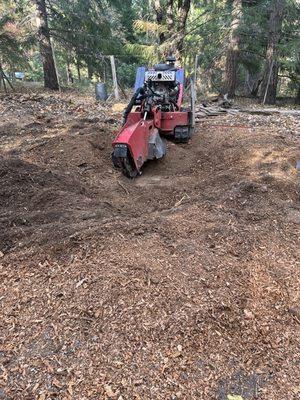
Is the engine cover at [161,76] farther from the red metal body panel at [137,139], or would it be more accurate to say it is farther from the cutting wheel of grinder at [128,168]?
the cutting wheel of grinder at [128,168]

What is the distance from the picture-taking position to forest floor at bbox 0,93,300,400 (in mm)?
2488

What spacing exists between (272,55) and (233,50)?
4.47 ft

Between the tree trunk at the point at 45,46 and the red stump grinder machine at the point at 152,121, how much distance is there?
21.3 feet

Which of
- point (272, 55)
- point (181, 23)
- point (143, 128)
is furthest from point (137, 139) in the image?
point (181, 23)

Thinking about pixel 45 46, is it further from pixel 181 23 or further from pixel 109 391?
pixel 109 391

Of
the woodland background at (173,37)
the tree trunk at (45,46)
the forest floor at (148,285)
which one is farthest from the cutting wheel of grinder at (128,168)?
the tree trunk at (45,46)

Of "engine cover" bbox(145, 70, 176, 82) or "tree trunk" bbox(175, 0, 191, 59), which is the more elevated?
"tree trunk" bbox(175, 0, 191, 59)

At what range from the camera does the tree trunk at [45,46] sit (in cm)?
1299

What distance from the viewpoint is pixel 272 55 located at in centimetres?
1337

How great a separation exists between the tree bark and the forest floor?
9.02 metres

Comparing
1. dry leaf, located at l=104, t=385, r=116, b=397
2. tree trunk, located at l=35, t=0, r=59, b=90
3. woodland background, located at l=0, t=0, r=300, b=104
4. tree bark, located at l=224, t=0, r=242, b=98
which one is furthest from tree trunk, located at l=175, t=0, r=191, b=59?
dry leaf, located at l=104, t=385, r=116, b=397

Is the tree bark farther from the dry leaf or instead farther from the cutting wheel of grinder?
the dry leaf

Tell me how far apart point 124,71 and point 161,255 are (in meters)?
18.5

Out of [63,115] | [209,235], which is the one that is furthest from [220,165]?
[63,115]
